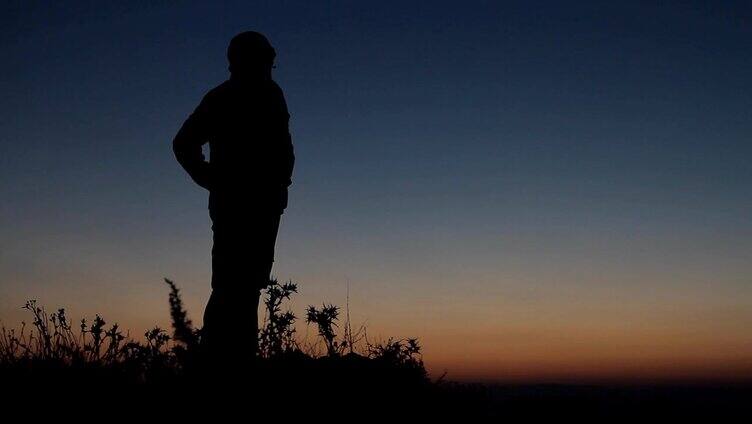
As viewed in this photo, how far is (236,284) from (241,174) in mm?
960

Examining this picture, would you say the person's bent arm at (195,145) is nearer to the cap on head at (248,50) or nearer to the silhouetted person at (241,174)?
the silhouetted person at (241,174)

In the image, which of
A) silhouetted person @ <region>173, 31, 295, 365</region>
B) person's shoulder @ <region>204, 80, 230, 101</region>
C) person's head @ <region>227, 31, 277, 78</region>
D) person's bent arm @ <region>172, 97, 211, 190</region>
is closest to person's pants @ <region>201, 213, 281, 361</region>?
silhouetted person @ <region>173, 31, 295, 365</region>

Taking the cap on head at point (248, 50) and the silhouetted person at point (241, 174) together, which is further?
the cap on head at point (248, 50)

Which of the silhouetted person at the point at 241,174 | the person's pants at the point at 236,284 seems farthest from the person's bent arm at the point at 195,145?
the person's pants at the point at 236,284

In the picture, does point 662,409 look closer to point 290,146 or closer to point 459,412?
point 459,412

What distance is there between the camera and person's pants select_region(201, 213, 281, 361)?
16.9ft

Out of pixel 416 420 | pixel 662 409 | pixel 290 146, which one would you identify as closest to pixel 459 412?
pixel 416 420

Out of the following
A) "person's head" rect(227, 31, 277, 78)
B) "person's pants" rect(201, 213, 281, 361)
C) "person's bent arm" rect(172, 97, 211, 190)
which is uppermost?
"person's head" rect(227, 31, 277, 78)

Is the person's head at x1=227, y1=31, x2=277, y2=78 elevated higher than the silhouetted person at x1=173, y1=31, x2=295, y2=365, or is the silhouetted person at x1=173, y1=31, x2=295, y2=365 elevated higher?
the person's head at x1=227, y1=31, x2=277, y2=78

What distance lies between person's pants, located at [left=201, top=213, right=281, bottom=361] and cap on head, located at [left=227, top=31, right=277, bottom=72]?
138 cm

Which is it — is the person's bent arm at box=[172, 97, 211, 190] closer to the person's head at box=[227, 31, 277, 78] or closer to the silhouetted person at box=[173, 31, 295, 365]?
the silhouetted person at box=[173, 31, 295, 365]

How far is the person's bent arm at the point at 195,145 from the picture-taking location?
17.6 feet

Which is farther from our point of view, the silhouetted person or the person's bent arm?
the person's bent arm

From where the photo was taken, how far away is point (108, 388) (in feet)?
16.6
